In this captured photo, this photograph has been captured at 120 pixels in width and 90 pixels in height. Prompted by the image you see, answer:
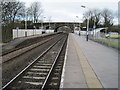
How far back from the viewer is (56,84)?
724 centimetres

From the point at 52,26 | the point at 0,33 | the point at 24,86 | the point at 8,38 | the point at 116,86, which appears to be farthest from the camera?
the point at 52,26

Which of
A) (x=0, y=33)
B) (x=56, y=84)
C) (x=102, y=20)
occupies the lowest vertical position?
(x=56, y=84)

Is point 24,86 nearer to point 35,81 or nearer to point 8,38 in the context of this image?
point 35,81

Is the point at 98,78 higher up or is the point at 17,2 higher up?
the point at 17,2

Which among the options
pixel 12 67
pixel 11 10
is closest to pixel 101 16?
pixel 11 10

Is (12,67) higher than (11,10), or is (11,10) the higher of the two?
(11,10)

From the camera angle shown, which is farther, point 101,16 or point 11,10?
point 101,16

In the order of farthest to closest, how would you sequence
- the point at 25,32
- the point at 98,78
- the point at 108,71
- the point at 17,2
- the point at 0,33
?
the point at 17,2 < the point at 25,32 < the point at 0,33 < the point at 108,71 < the point at 98,78

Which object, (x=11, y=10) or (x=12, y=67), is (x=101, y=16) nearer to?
(x=11, y=10)

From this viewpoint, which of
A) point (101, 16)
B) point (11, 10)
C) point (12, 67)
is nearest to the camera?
point (12, 67)

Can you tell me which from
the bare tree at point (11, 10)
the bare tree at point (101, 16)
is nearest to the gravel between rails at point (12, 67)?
the bare tree at point (11, 10)

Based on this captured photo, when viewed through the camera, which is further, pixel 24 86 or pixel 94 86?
pixel 24 86

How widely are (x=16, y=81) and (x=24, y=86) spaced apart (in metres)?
0.79

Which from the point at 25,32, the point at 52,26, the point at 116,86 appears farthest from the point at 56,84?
the point at 52,26
